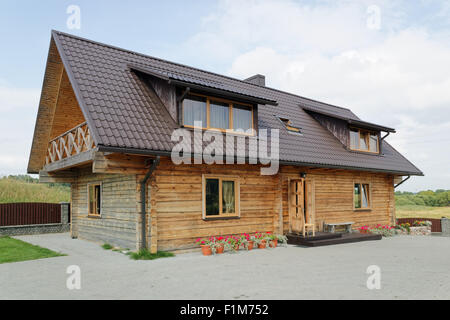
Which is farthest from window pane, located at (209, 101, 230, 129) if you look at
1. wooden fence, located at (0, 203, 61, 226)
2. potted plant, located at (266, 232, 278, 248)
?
wooden fence, located at (0, 203, 61, 226)

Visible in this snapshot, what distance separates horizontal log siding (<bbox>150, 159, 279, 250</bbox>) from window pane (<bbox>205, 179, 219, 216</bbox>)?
269 millimetres

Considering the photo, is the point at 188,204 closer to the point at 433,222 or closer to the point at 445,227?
the point at 445,227

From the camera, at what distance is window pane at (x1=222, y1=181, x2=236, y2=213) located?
1102 cm

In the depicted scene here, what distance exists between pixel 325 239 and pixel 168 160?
611cm

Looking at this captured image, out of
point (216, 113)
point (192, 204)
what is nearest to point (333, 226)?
point (192, 204)

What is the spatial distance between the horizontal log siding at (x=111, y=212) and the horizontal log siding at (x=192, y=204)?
0.74m

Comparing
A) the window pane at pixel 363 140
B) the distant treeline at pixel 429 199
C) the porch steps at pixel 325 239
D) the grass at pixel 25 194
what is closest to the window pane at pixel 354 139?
the window pane at pixel 363 140

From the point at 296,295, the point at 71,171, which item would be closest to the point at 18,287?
the point at 296,295

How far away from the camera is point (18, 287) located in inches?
251

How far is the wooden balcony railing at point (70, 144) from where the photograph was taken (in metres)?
10.1

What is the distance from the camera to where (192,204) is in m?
10.2

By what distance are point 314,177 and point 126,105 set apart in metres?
7.34

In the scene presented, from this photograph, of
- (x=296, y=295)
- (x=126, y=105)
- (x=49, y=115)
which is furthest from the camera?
(x=49, y=115)

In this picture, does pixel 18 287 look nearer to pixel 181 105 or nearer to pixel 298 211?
pixel 181 105
